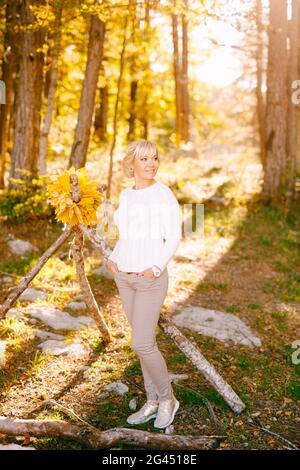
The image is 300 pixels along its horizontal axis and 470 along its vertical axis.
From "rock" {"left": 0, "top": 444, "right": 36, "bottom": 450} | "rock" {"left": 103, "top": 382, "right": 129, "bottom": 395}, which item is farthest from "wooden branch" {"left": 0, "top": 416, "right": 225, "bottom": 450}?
"rock" {"left": 103, "top": 382, "right": 129, "bottom": 395}

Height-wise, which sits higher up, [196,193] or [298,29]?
[298,29]

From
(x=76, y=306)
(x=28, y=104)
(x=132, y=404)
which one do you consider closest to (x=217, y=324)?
(x=76, y=306)

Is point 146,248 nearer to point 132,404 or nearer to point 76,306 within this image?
point 132,404

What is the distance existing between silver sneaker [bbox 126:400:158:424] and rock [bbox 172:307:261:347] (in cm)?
211

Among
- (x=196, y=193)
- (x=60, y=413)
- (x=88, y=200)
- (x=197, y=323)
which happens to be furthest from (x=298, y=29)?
(x=60, y=413)

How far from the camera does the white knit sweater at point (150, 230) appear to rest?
4113 millimetres

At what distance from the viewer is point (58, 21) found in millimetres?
9766

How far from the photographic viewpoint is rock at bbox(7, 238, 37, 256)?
29.8 ft

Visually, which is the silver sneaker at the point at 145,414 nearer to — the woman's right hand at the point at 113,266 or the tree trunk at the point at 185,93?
the woman's right hand at the point at 113,266

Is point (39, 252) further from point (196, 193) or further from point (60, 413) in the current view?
point (196, 193)

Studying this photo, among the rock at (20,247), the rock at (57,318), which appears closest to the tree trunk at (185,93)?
the rock at (20,247)

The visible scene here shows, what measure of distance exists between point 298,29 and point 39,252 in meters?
8.87

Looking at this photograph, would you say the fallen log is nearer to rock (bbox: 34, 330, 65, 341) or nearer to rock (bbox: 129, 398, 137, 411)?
rock (bbox: 129, 398, 137, 411)

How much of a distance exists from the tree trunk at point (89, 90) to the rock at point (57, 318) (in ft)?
15.0
